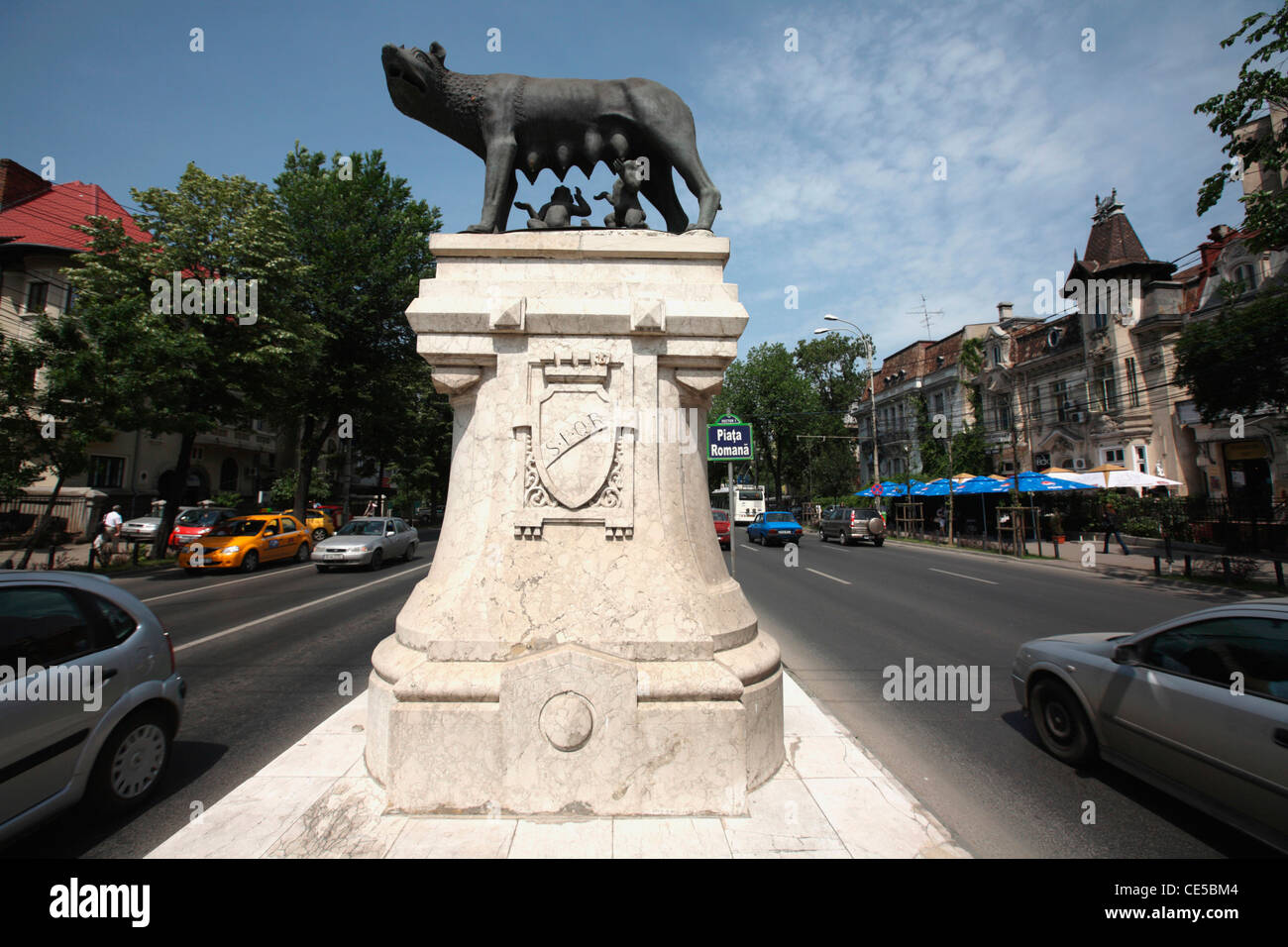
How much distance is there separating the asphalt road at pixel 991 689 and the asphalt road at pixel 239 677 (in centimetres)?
473

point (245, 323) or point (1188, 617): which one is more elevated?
point (245, 323)

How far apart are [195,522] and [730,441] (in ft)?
79.2

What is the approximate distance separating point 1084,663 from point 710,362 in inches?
141

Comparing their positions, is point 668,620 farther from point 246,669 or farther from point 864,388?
point 864,388

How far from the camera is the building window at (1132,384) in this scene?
88.7 feet

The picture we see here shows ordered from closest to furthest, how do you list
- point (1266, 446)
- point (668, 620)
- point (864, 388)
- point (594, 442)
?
point (668, 620) → point (594, 442) → point (1266, 446) → point (864, 388)

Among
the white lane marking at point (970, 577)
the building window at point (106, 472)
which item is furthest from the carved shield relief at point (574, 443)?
the building window at point (106, 472)

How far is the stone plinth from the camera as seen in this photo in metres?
2.88

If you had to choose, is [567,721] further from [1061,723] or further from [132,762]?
[1061,723]

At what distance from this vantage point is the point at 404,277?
2438cm

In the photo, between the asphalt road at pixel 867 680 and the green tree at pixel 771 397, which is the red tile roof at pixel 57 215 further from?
the green tree at pixel 771 397

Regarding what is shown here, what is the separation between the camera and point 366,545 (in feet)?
54.4

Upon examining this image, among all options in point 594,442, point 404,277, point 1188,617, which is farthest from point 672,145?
point 404,277

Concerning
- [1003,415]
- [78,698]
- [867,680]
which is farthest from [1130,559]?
[78,698]
